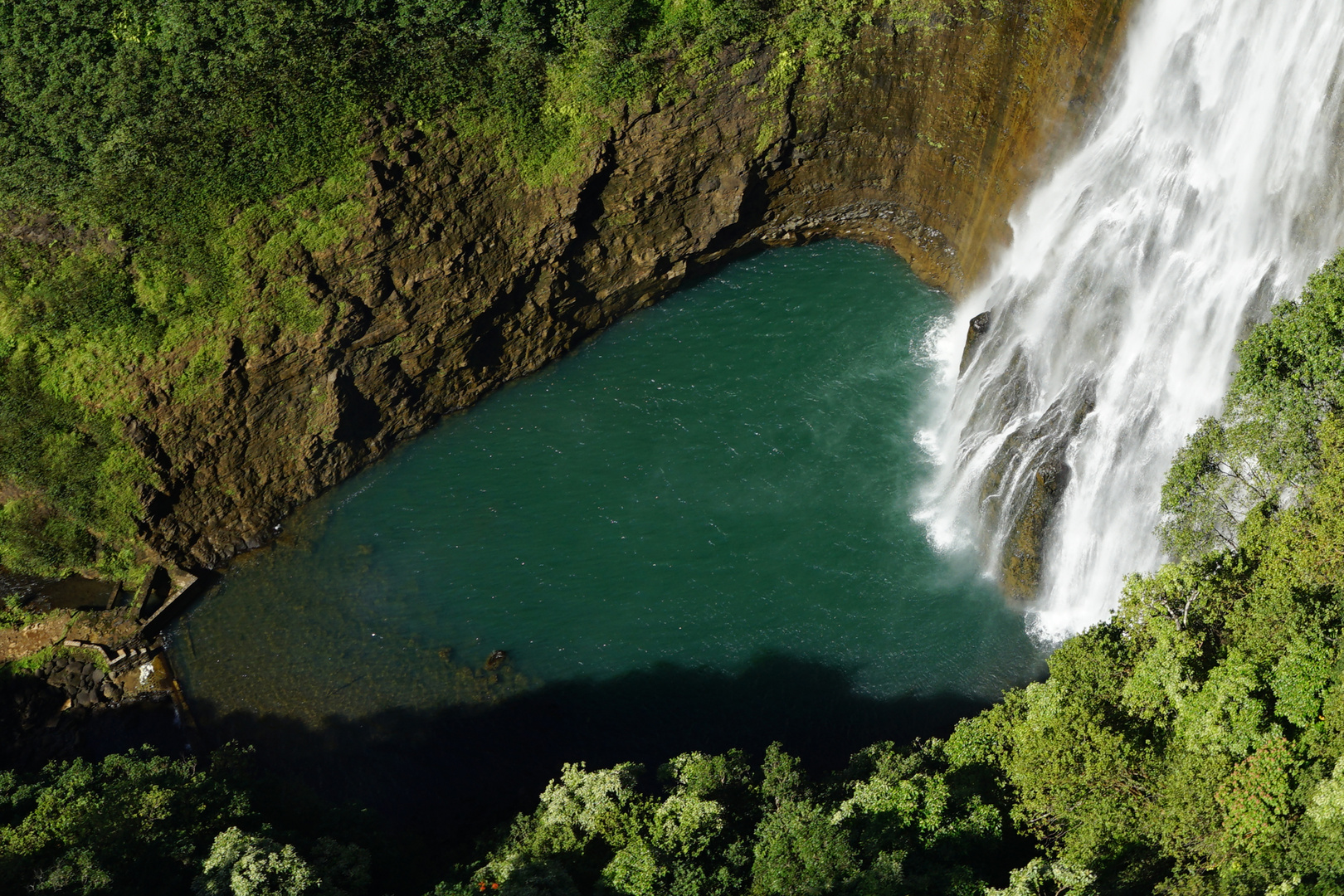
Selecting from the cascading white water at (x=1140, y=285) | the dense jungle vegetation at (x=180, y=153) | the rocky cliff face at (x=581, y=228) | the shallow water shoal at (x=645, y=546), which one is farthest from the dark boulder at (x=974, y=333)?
the dense jungle vegetation at (x=180, y=153)

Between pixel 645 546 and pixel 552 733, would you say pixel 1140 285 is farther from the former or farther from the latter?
pixel 552 733

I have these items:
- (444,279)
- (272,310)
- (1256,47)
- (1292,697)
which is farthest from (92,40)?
(1292,697)

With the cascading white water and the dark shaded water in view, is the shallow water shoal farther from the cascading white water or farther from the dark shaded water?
the cascading white water

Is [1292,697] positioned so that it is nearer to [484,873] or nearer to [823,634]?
[823,634]

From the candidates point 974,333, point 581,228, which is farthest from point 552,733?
point 974,333

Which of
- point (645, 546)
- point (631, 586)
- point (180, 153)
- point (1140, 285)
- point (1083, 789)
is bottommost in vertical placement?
point (631, 586)

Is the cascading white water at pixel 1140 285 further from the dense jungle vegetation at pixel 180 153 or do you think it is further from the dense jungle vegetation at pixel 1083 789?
the dense jungle vegetation at pixel 180 153

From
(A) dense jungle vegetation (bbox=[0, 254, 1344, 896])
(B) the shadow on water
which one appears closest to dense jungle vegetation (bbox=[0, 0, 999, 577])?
(B) the shadow on water

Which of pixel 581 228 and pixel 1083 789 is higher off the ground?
pixel 581 228
